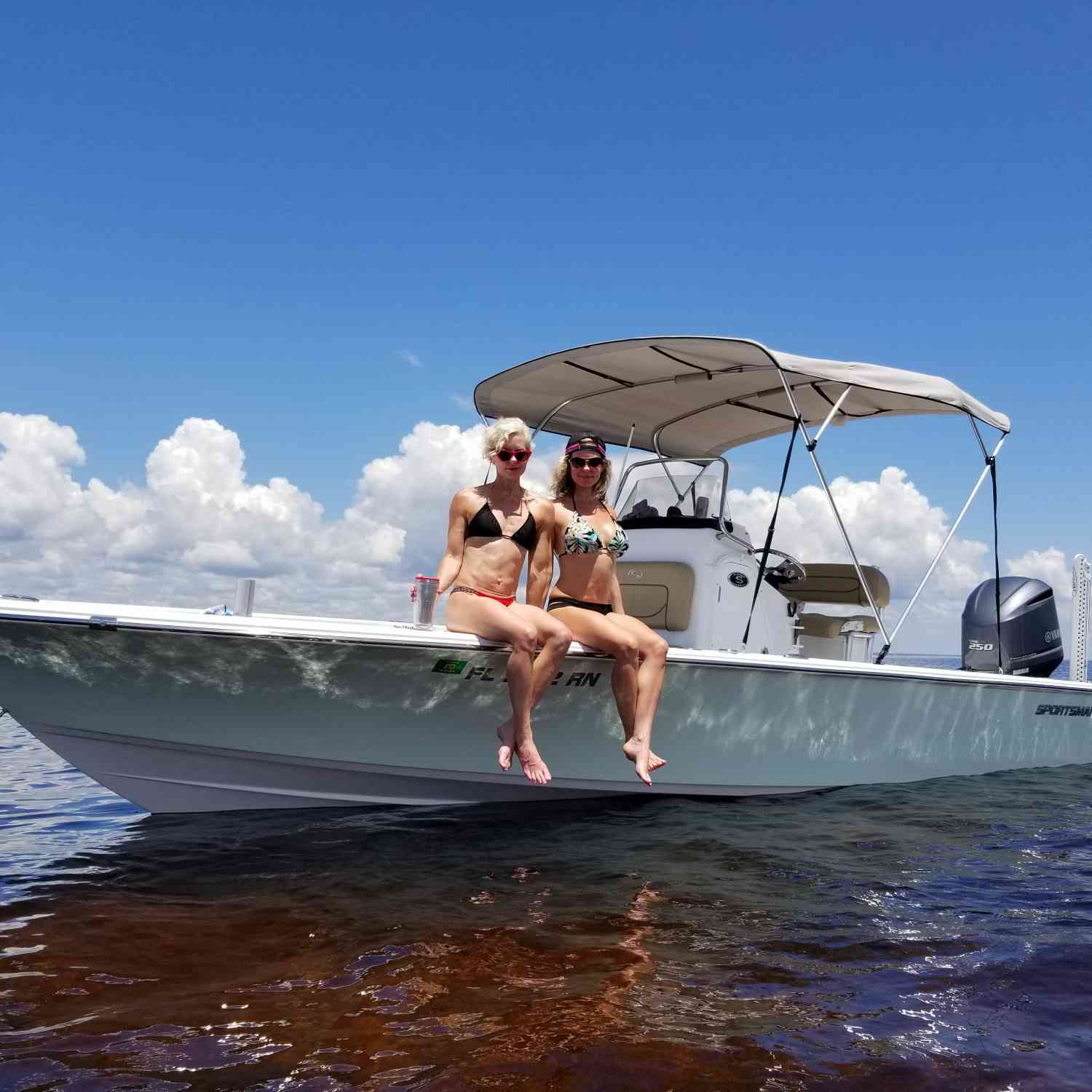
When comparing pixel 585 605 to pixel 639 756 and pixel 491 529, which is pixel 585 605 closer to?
pixel 491 529

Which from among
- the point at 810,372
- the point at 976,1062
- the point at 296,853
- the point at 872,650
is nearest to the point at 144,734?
the point at 296,853

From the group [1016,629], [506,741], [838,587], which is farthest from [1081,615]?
[506,741]

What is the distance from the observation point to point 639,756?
4844mm

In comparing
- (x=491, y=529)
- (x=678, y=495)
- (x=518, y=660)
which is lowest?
(x=518, y=660)

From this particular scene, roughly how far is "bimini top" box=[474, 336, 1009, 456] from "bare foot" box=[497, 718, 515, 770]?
2.88 meters

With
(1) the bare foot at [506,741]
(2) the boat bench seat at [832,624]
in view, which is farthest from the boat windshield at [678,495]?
(1) the bare foot at [506,741]

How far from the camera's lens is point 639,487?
7691mm

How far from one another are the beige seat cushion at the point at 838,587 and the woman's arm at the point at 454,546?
13.6 ft

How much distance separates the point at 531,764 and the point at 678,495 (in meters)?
3.31

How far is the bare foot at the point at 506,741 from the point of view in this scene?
4698mm

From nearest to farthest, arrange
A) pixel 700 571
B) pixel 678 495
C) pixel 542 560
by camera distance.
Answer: pixel 542 560, pixel 700 571, pixel 678 495

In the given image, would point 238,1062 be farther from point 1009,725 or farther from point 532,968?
point 1009,725

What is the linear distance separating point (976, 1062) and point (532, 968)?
4.78 feet

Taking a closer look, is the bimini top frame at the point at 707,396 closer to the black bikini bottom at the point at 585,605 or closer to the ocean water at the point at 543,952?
the black bikini bottom at the point at 585,605
